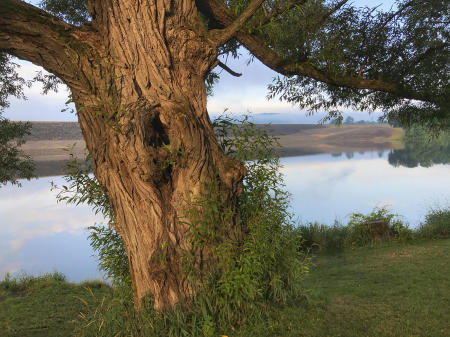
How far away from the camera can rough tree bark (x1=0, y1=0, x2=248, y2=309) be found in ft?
14.8

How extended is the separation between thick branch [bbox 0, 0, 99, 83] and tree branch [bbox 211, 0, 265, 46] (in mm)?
1502

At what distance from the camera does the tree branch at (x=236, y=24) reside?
16.3ft

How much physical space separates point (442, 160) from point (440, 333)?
4274 centimetres

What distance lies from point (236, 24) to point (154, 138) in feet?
5.82

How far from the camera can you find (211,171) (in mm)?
4844

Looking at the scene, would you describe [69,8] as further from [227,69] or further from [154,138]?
[154,138]

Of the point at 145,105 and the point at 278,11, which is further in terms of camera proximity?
the point at 278,11

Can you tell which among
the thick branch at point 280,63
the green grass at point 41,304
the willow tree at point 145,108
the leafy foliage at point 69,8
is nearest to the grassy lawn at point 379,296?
the willow tree at point 145,108

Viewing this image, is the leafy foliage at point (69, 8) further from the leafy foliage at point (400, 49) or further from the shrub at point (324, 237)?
the shrub at point (324, 237)

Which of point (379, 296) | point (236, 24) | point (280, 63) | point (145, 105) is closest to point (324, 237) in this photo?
point (379, 296)

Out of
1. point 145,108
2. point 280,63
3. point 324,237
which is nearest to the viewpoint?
point 145,108

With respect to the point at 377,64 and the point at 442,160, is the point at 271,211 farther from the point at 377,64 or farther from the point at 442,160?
the point at 442,160

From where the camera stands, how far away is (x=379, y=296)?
629 centimetres

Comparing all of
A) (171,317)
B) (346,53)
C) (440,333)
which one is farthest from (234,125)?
(346,53)
